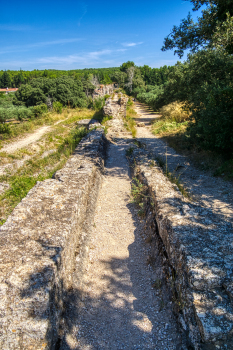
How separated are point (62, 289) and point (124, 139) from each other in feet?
29.5

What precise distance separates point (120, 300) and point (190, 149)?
7.69 meters

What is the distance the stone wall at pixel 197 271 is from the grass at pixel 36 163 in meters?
4.50

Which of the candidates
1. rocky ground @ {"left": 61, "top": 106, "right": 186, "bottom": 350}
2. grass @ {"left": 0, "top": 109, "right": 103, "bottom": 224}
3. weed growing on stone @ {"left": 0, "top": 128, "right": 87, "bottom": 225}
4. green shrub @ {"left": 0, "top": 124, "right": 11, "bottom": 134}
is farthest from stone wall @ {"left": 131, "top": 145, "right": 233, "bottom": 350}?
green shrub @ {"left": 0, "top": 124, "right": 11, "bottom": 134}

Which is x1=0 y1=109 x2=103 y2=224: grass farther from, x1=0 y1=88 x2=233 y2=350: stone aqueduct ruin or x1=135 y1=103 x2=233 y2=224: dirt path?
x1=135 y1=103 x2=233 y2=224: dirt path

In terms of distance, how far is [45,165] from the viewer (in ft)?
31.5

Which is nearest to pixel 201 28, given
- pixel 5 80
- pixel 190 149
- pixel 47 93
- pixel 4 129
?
pixel 190 149

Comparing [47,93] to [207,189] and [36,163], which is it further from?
[207,189]

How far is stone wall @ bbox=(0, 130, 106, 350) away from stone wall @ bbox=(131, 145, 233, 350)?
1.28 metres

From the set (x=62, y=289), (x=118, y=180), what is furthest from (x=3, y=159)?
(x=62, y=289)

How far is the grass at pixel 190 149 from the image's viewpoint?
6.33 metres

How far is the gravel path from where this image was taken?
2.13 metres

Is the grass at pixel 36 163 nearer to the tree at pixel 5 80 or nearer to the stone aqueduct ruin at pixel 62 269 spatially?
the stone aqueduct ruin at pixel 62 269

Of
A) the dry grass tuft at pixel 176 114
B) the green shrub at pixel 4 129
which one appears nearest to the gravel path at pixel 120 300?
the dry grass tuft at pixel 176 114

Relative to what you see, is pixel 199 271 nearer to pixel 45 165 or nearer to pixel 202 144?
pixel 202 144
